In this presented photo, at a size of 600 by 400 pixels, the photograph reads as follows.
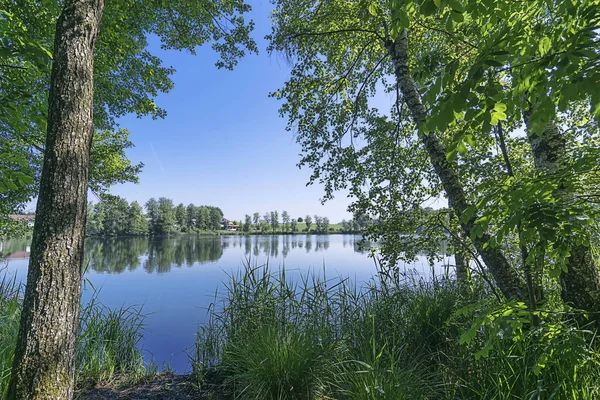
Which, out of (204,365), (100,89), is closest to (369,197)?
(204,365)

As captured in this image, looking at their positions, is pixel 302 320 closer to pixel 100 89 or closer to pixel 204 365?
pixel 204 365

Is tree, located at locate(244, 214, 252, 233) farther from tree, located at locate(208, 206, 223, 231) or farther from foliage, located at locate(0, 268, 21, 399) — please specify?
foliage, located at locate(0, 268, 21, 399)

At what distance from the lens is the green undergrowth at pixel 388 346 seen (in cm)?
182

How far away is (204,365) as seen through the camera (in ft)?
12.0

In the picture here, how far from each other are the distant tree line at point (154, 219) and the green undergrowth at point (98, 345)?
3740cm

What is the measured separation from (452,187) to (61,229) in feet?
11.3

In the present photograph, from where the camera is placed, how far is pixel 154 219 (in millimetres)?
63938

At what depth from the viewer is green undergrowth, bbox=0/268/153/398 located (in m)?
3.16

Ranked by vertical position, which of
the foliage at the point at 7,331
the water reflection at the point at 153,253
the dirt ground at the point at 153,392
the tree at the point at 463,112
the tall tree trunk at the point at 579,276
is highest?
the tree at the point at 463,112

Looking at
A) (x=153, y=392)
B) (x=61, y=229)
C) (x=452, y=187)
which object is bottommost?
(x=153, y=392)

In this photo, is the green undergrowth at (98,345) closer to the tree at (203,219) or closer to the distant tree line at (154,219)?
the distant tree line at (154,219)

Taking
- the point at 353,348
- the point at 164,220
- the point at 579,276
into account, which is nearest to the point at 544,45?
the point at 579,276

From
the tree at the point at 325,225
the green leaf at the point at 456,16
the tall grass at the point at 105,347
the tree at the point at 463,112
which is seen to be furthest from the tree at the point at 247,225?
the green leaf at the point at 456,16

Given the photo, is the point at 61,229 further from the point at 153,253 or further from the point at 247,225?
the point at 247,225
